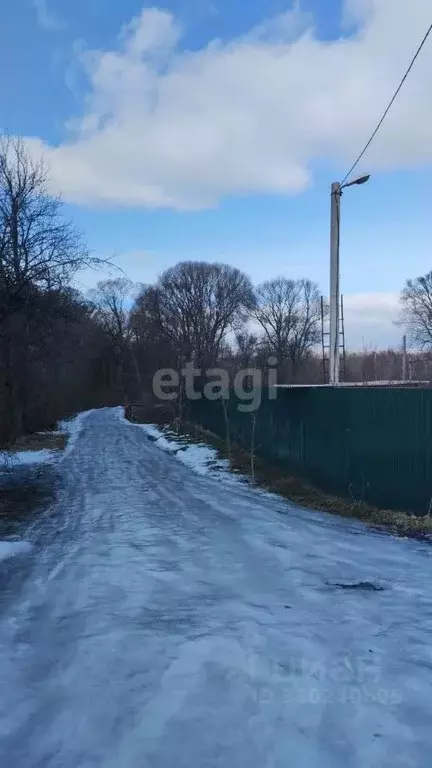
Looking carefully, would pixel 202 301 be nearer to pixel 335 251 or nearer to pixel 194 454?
pixel 194 454

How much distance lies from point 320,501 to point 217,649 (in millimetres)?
6611

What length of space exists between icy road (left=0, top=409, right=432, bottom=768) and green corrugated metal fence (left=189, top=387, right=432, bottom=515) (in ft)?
4.06

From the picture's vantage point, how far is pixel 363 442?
32.3 feet

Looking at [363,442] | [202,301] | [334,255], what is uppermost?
[202,301]

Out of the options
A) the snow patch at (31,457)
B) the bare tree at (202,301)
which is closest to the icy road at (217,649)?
the snow patch at (31,457)

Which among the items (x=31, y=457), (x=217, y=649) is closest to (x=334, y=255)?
(x=217, y=649)

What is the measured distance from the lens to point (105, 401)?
76.1 metres

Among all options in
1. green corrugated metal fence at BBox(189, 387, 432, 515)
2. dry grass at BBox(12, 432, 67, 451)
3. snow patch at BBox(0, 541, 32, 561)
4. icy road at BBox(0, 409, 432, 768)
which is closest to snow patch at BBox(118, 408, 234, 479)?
green corrugated metal fence at BBox(189, 387, 432, 515)

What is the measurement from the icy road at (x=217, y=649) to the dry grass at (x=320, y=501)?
1.88 ft

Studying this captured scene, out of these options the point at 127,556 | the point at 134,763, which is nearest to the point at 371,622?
the point at 134,763

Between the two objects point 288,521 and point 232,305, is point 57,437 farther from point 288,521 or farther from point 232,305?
point 232,305

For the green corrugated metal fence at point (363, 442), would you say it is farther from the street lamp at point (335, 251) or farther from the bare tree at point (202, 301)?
the bare tree at point (202, 301)

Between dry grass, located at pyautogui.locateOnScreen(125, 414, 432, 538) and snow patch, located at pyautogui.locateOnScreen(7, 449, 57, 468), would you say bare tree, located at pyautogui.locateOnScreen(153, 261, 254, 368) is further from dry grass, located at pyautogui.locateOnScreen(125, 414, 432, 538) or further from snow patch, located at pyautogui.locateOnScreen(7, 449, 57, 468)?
dry grass, located at pyautogui.locateOnScreen(125, 414, 432, 538)

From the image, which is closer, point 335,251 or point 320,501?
point 320,501
